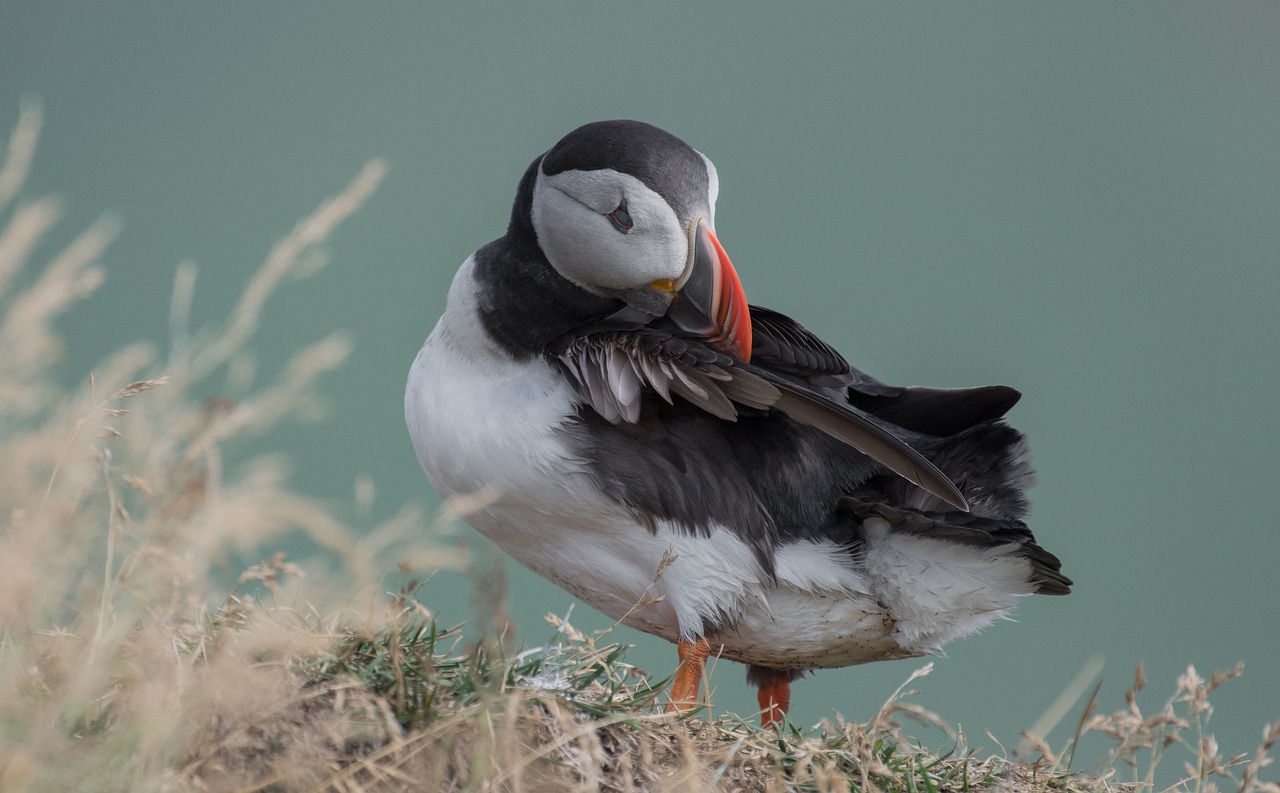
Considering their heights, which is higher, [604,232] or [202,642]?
[604,232]

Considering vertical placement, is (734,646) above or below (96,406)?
below

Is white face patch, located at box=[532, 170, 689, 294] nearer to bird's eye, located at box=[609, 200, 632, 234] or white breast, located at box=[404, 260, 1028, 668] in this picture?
bird's eye, located at box=[609, 200, 632, 234]

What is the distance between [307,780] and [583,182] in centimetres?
157

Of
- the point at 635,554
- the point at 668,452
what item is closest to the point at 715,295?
the point at 668,452

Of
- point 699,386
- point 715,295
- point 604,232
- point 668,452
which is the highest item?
point 604,232

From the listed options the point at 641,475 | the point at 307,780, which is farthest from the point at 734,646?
the point at 307,780

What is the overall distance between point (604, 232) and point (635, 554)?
733mm

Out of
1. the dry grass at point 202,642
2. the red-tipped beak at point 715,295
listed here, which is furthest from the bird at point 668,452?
the dry grass at point 202,642

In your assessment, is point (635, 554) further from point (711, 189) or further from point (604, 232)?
point (711, 189)

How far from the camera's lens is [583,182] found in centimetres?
275

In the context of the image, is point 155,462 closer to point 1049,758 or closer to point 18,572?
point 18,572

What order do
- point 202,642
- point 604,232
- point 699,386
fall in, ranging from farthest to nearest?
1. point 604,232
2. point 699,386
3. point 202,642

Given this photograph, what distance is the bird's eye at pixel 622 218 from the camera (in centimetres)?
270

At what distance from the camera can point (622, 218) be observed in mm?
2707
